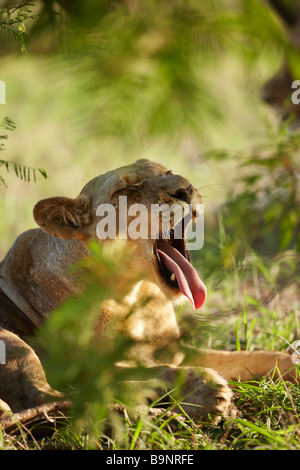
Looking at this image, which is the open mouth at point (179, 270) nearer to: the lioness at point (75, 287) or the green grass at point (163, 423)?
the lioness at point (75, 287)

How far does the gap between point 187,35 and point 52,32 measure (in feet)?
1.12

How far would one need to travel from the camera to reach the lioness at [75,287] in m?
2.71

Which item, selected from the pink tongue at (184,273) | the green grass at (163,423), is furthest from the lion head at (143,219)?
the green grass at (163,423)

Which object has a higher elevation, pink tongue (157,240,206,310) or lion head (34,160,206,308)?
lion head (34,160,206,308)

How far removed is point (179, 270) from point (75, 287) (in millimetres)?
533

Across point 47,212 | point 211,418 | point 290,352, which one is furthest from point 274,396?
point 47,212

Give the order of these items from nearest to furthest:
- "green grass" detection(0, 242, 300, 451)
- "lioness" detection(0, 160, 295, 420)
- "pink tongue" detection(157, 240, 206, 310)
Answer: "green grass" detection(0, 242, 300, 451), "lioness" detection(0, 160, 295, 420), "pink tongue" detection(157, 240, 206, 310)

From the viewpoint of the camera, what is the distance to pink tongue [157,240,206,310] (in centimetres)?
289

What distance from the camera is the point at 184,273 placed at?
2977 millimetres

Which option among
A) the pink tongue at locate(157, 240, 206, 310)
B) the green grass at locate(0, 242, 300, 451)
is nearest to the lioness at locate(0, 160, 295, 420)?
the pink tongue at locate(157, 240, 206, 310)

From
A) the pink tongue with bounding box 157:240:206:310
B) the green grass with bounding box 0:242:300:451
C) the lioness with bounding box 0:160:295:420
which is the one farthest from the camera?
the pink tongue with bounding box 157:240:206:310

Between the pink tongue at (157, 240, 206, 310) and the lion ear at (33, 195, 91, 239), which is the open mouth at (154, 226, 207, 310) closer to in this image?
the pink tongue at (157, 240, 206, 310)

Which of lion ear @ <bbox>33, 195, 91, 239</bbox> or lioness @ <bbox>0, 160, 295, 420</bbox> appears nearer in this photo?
lioness @ <bbox>0, 160, 295, 420</bbox>

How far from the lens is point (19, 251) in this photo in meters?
3.34
